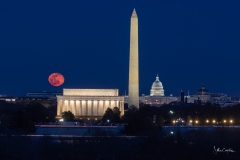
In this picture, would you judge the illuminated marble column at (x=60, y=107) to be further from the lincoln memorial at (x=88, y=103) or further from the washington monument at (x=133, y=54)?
the washington monument at (x=133, y=54)

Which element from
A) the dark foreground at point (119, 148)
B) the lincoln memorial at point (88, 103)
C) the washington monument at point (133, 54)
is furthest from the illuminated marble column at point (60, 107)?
the dark foreground at point (119, 148)

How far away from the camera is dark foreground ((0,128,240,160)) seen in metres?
48.8

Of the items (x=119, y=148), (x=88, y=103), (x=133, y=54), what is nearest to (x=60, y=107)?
(x=88, y=103)

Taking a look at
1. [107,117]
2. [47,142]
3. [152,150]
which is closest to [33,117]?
[107,117]

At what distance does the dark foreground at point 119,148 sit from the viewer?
1923 inches

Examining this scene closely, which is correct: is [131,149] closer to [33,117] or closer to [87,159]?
[87,159]

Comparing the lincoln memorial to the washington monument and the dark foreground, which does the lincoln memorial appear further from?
the dark foreground

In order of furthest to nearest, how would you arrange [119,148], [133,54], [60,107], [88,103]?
[88,103] < [60,107] < [133,54] < [119,148]

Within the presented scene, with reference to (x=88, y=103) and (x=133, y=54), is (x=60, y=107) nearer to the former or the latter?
(x=88, y=103)

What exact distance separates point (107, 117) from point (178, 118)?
11.3m

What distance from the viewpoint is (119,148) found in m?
53.0

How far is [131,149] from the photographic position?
53.0 metres

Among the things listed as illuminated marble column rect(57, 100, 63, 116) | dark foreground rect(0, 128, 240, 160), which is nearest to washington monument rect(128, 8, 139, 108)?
illuminated marble column rect(57, 100, 63, 116)

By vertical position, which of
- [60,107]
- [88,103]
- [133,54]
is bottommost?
[60,107]
